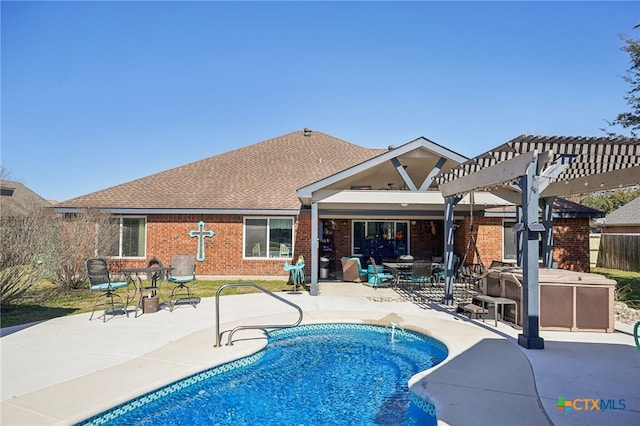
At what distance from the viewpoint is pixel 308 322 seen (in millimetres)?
8047

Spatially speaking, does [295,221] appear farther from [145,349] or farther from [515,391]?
[515,391]

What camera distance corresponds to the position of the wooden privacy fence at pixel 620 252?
19.6m

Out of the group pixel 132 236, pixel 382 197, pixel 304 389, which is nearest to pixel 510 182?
pixel 382 197

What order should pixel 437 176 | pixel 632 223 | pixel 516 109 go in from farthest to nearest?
pixel 632 223 → pixel 516 109 → pixel 437 176

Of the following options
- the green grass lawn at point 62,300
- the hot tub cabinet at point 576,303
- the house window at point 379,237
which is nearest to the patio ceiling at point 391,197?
the green grass lawn at point 62,300

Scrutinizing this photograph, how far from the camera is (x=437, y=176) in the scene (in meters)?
10.4

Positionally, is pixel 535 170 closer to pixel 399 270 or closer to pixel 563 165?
pixel 563 165

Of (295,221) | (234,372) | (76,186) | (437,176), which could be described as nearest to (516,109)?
(437,176)

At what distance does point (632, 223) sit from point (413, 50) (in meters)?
21.6

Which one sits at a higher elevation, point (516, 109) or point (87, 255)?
point (516, 109)

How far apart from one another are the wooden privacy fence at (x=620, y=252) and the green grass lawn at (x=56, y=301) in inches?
706

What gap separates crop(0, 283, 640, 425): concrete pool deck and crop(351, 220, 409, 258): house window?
7368 millimetres

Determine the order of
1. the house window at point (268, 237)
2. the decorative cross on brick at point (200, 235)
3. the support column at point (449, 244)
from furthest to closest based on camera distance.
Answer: the house window at point (268, 237), the decorative cross on brick at point (200, 235), the support column at point (449, 244)

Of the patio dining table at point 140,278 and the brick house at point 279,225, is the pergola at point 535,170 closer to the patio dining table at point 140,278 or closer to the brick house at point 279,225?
the brick house at point 279,225
